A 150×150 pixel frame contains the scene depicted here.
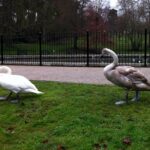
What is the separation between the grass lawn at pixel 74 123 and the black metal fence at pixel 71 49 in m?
12.2

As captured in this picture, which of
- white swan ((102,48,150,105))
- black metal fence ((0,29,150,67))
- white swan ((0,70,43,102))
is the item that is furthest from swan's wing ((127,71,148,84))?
black metal fence ((0,29,150,67))

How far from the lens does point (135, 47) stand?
26.2 meters

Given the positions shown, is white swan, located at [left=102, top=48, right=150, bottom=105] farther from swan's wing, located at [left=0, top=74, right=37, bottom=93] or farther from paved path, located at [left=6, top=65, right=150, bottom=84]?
paved path, located at [left=6, top=65, right=150, bottom=84]

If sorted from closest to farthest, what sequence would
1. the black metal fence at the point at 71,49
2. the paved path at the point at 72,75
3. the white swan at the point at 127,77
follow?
the white swan at the point at 127,77 < the paved path at the point at 72,75 < the black metal fence at the point at 71,49

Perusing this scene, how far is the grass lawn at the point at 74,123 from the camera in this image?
7434mm

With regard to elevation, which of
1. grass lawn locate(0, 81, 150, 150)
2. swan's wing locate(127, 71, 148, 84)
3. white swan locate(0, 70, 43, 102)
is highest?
swan's wing locate(127, 71, 148, 84)

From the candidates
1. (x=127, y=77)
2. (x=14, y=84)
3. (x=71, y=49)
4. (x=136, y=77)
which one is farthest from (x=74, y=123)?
(x=71, y=49)

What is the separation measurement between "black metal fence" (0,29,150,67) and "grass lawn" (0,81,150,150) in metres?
12.2

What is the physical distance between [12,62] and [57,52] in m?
2.54

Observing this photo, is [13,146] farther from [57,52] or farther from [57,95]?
[57,52]

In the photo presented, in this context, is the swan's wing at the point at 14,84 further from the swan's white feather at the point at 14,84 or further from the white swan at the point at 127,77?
the white swan at the point at 127,77

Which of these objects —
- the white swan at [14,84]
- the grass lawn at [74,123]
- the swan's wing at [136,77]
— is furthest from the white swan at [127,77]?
the white swan at [14,84]

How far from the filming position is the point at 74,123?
8.45 m

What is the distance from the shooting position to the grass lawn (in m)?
7.43
